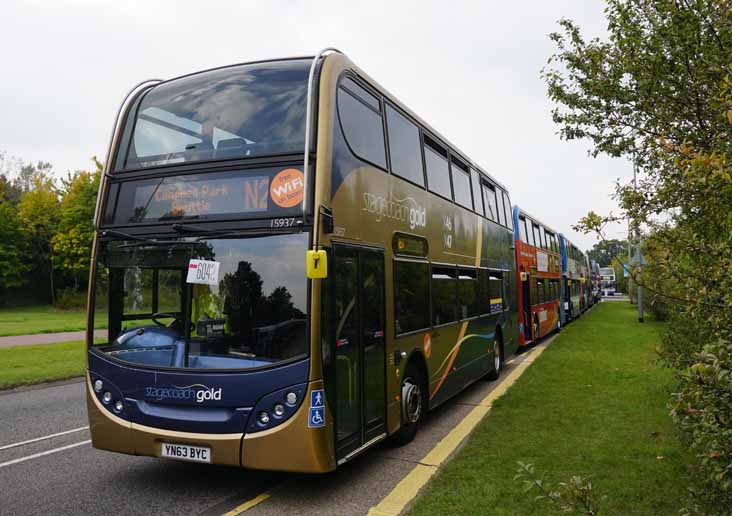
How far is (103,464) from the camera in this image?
632 cm

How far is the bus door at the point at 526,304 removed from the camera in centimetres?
1721

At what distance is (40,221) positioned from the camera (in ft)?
170

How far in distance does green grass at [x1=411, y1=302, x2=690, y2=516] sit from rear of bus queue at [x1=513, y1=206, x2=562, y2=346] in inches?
227

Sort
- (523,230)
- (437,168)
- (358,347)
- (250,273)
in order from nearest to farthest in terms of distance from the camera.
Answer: (250,273) → (358,347) → (437,168) → (523,230)

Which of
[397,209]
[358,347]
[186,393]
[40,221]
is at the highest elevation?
[40,221]

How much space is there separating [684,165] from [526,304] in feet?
47.6

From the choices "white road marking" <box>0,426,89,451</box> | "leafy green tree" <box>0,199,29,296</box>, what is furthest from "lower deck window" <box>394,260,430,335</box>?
"leafy green tree" <box>0,199,29,296</box>

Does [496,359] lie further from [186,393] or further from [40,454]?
[40,454]

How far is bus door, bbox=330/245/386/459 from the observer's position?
5359 mm

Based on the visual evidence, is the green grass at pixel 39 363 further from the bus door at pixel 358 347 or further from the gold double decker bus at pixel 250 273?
the bus door at pixel 358 347

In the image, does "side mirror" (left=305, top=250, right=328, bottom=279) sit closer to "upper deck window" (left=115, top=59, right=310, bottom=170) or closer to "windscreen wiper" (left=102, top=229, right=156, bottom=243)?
"upper deck window" (left=115, top=59, right=310, bottom=170)

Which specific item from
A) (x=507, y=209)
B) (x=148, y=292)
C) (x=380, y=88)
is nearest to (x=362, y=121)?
(x=380, y=88)

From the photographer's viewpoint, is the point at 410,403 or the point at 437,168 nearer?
the point at 410,403

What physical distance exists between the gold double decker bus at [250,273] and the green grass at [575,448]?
1.07 metres
